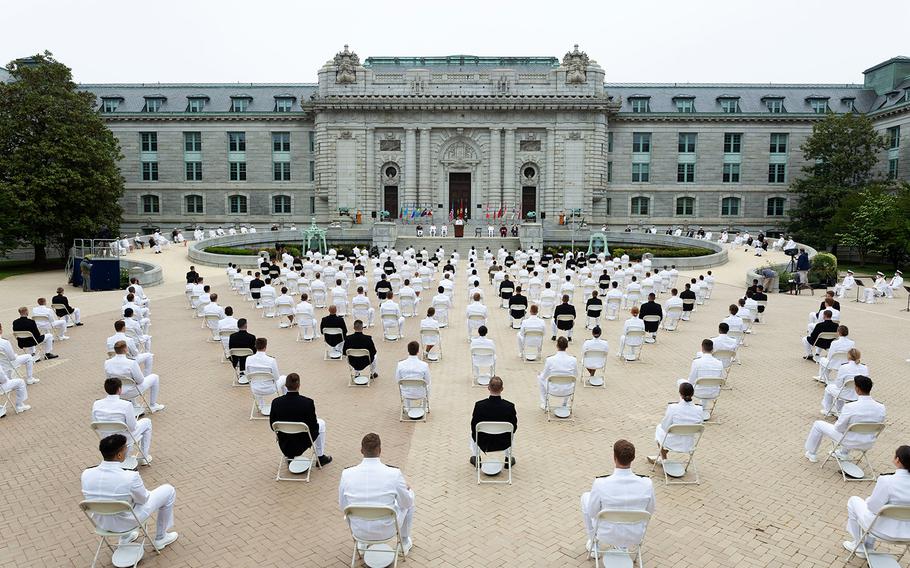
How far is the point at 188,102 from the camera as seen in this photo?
Answer: 7519 centimetres

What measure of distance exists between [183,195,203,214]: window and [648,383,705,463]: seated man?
239 ft

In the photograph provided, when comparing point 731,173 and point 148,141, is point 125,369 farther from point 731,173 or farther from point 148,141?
point 731,173

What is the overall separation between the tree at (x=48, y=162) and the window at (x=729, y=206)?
199 ft

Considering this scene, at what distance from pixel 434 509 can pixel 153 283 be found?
32.4 meters

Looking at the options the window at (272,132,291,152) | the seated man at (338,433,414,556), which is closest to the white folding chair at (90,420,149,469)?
the seated man at (338,433,414,556)

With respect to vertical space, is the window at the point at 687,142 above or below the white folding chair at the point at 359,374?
above

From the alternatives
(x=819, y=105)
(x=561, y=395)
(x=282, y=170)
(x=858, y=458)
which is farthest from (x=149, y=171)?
(x=858, y=458)

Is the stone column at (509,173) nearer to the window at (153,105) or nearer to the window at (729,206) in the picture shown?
the window at (729,206)

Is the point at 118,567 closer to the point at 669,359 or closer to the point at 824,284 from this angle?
the point at 669,359

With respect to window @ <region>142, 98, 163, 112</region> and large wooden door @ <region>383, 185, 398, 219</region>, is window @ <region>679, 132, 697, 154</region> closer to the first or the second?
large wooden door @ <region>383, 185, 398, 219</region>

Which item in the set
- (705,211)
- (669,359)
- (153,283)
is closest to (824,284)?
(669,359)

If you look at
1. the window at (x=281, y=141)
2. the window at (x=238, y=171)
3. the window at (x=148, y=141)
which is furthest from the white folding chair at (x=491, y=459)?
the window at (x=148, y=141)

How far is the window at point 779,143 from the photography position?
71.6 m

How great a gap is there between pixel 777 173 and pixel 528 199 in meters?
27.7
